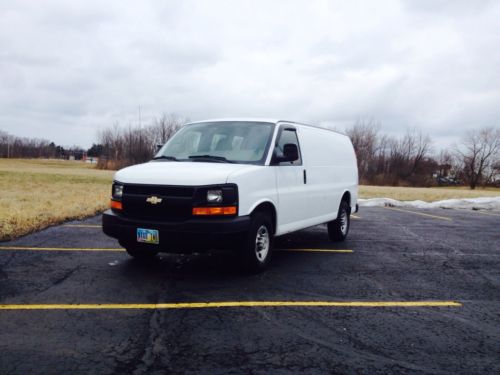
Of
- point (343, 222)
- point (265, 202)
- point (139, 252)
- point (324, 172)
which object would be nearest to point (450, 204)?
point (343, 222)

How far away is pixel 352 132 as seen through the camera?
247 ft

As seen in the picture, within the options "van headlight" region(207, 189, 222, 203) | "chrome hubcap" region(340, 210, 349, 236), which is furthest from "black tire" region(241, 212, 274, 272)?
"chrome hubcap" region(340, 210, 349, 236)

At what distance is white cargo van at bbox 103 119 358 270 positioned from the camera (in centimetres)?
523

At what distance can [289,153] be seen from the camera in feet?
20.7

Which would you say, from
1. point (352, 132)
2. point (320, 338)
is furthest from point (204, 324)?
point (352, 132)

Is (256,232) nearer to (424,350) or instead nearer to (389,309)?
(389,309)

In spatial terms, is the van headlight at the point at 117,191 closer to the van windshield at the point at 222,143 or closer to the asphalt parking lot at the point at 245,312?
the van windshield at the point at 222,143

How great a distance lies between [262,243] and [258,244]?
7cm

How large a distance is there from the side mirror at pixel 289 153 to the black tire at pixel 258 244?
→ 899 mm

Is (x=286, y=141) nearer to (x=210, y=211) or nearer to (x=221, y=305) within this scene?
(x=210, y=211)

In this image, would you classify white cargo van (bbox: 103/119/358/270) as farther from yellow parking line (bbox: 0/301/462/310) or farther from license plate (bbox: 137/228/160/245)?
yellow parking line (bbox: 0/301/462/310)

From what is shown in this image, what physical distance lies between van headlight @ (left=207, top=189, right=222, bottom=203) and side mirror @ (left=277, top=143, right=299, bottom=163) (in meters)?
1.28

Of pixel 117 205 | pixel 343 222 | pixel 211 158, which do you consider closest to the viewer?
pixel 117 205

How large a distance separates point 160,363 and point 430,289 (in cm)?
367
